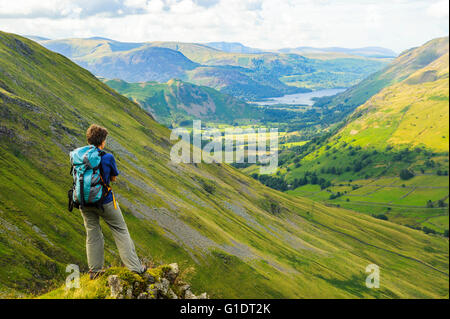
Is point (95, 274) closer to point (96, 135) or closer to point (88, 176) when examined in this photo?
point (88, 176)

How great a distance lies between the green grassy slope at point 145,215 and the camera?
140 feet

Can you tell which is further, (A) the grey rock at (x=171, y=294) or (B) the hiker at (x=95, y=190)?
(A) the grey rock at (x=171, y=294)

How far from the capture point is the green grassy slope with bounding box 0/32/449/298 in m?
42.8

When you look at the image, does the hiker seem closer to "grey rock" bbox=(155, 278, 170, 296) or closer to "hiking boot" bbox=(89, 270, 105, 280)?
"hiking boot" bbox=(89, 270, 105, 280)

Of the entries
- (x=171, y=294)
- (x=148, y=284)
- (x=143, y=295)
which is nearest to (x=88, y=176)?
(x=143, y=295)

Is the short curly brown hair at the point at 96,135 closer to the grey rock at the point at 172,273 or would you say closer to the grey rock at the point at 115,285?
the grey rock at the point at 115,285

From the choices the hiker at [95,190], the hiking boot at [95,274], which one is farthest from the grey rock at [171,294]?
the hiking boot at [95,274]

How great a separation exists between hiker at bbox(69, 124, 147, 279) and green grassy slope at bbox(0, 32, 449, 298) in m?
12.0

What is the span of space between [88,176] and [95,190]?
0.64m

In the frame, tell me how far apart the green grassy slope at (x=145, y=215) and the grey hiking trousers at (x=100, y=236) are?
37.6 feet
